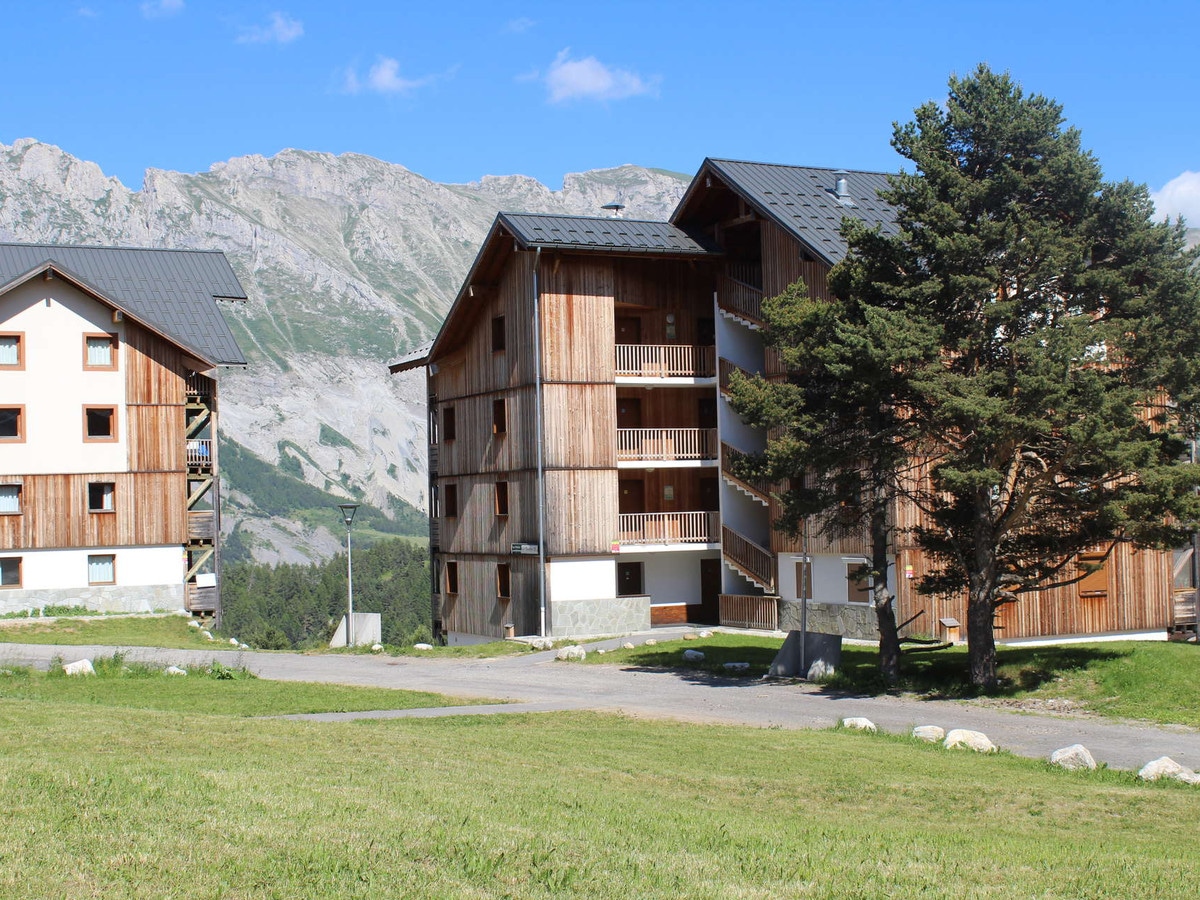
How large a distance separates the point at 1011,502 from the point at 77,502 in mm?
32290

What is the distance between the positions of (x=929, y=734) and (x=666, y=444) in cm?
2430

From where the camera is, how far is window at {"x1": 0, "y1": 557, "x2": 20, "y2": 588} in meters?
43.0

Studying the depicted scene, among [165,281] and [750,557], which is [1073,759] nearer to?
[750,557]

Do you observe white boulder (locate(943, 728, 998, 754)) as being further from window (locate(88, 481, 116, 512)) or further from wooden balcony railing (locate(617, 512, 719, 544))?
window (locate(88, 481, 116, 512))

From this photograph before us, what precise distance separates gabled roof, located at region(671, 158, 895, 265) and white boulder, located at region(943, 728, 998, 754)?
19146 mm

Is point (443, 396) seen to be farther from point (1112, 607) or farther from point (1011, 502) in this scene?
point (1011, 502)

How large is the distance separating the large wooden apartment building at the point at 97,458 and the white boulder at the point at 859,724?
103ft

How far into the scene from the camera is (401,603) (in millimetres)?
151875

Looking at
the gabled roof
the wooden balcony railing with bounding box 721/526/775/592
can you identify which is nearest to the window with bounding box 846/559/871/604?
the wooden balcony railing with bounding box 721/526/775/592

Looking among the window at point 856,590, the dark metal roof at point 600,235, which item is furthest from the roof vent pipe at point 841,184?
the window at point 856,590

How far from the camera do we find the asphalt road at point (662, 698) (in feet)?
61.6

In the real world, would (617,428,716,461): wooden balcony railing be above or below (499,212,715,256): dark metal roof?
below

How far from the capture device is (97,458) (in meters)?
44.4

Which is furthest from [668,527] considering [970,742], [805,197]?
[970,742]
